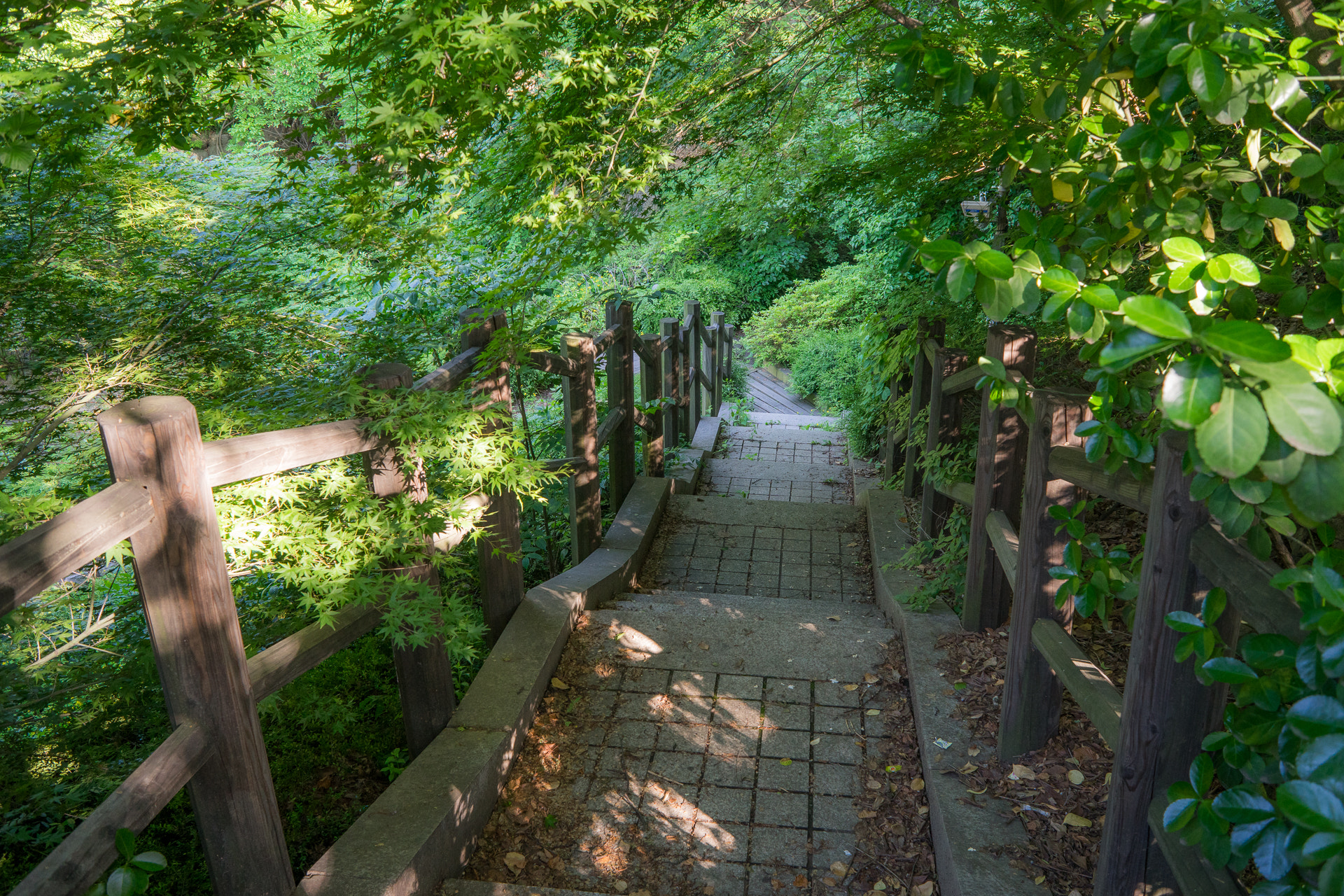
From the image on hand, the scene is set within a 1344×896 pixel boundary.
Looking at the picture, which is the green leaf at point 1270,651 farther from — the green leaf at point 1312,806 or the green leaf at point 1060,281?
the green leaf at point 1060,281

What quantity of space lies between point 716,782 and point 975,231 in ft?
15.2

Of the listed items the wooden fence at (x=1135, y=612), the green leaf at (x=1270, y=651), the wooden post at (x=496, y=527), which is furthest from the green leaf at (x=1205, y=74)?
the wooden post at (x=496, y=527)

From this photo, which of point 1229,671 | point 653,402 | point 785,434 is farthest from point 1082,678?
point 785,434

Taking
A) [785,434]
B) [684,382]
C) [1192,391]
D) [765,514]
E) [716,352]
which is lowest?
[785,434]

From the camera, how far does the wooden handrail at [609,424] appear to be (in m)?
4.87

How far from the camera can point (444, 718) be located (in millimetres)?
2918

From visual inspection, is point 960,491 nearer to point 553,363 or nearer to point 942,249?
point 553,363

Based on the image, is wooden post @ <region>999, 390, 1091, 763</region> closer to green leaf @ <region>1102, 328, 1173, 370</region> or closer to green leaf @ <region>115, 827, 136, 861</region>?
green leaf @ <region>1102, 328, 1173, 370</region>

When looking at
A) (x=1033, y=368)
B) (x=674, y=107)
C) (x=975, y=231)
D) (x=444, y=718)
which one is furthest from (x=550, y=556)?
(x=975, y=231)

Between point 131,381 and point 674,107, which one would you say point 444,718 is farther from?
point 674,107

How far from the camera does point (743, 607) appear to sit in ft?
14.1

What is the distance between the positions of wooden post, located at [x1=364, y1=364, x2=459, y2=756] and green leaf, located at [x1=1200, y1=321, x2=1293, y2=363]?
7.17ft

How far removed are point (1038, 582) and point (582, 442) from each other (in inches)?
99.2

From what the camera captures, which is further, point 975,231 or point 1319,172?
point 975,231
